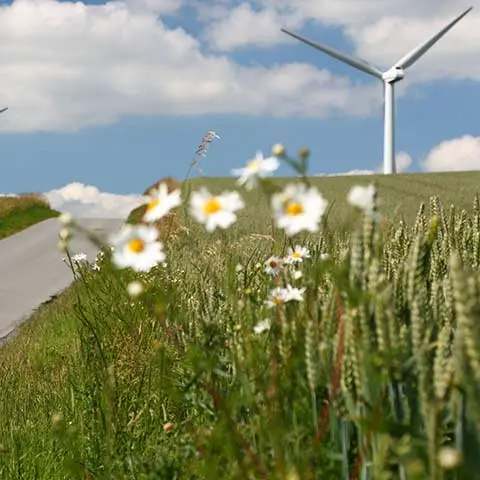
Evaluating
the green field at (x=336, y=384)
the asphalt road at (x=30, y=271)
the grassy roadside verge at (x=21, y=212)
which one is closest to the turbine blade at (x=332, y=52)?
the asphalt road at (x=30, y=271)

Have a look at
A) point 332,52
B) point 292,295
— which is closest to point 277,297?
point 292,295

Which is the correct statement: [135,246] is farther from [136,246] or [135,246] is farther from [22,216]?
[22,216]

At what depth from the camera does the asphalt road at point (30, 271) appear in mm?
13836

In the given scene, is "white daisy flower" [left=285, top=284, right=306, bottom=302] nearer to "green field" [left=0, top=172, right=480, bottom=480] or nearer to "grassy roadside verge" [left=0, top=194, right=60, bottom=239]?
"green field" [left=0, top=172, right=480, bottom=480]

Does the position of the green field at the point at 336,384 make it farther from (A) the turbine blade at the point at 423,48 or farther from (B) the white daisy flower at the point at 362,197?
(A) the turbine blade at the point at 423,48

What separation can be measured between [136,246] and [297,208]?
1.39ft

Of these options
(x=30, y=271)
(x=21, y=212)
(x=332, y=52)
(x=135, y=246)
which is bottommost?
(x=135, y=246)

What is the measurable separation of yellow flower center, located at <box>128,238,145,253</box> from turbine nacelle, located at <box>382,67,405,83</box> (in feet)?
74.6

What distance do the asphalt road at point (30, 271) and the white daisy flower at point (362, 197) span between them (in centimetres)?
771

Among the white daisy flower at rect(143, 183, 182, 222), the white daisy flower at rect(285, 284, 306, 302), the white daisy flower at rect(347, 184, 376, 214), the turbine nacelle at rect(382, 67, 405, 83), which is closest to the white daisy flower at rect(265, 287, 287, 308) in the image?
the white daisy flower at rect(285, 284, 306, 302)

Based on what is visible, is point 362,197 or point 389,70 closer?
point 362,197

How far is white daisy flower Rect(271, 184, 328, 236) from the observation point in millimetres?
2137

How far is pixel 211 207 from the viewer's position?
7.52ft

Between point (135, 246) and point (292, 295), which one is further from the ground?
point (135, 246)
